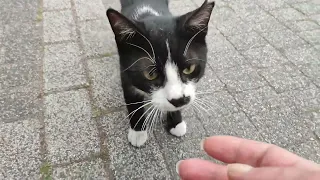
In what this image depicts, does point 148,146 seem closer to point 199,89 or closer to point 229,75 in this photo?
point 199,89

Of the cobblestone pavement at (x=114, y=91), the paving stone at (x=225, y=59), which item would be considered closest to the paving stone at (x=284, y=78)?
the cobblestone pavement at (x=114, y=91)

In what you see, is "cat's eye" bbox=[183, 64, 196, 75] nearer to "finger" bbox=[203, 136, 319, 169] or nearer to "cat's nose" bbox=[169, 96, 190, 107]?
"cat's nose" bbox=[169, 96, 190, 107]

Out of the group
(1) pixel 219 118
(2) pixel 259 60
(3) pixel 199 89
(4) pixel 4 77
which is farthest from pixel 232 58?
(4) pixel 4 77

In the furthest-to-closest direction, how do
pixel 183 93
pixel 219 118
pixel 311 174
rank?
pixel 219 118 < pixel 183 93 < pixel 311 174

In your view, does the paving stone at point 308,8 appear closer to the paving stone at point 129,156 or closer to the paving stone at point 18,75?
the paving stone at point 129,156

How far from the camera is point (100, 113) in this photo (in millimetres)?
1963

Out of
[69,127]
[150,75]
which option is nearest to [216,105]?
[150,75]

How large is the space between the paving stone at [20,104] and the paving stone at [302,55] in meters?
1.64

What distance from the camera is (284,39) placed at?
2.60m

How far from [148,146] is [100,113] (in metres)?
0.36

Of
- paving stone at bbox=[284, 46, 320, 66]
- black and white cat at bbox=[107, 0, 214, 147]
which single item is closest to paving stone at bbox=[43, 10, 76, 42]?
black and white cat at bbox=[107, 0, 214, 147]

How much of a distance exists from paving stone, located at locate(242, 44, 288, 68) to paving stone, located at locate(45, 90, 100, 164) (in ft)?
3.67

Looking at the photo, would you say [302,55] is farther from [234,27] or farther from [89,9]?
[89,9]

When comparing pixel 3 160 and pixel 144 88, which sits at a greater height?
pixel 144 88
